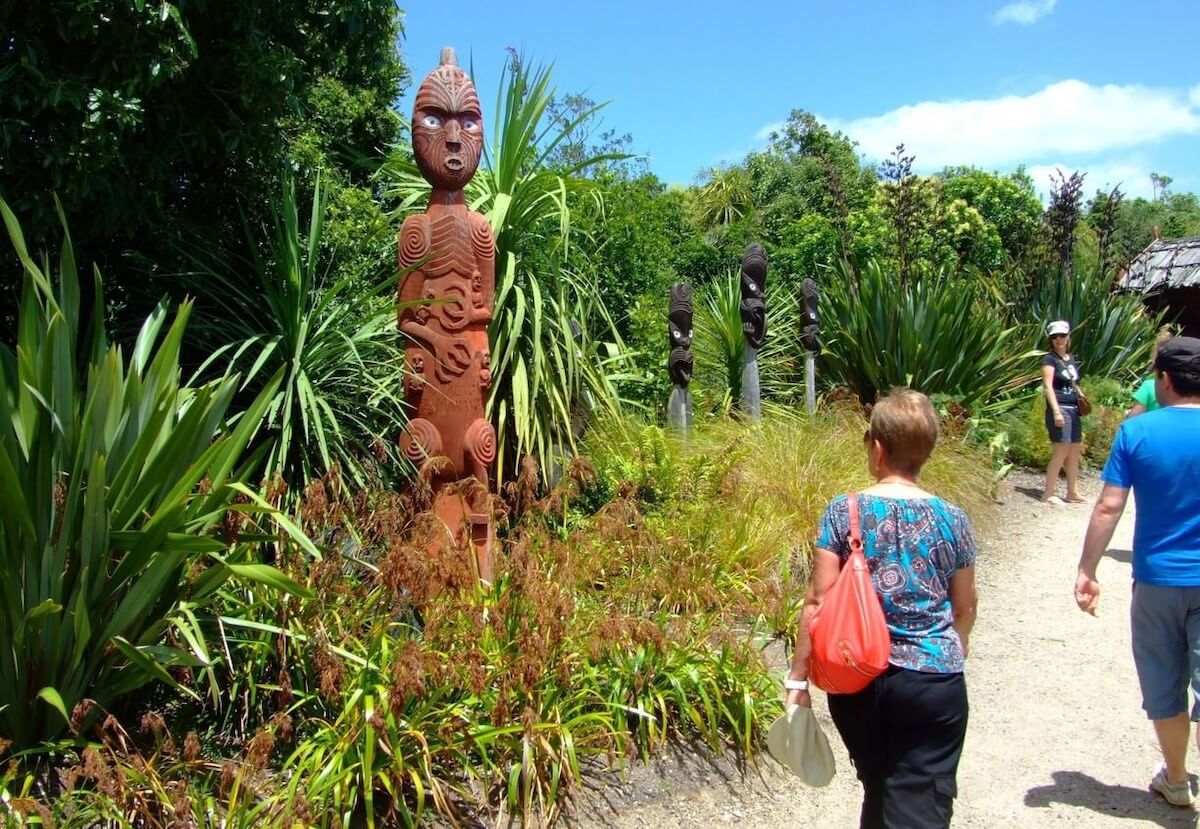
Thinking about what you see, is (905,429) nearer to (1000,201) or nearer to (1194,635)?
(1194,635)

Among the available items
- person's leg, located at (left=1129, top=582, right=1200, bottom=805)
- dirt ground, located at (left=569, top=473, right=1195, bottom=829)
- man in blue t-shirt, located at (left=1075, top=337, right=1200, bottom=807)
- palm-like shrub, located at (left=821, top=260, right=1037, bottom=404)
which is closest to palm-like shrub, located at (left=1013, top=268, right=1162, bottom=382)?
palm-like shrub, located at (left=821, top=260, right=1037, bottom=404)

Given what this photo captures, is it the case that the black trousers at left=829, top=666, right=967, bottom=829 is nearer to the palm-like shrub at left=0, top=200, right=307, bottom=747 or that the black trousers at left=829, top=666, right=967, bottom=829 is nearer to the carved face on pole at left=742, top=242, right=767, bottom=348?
the palm-like shrub at left=0, top=200, right=307, bottom=747

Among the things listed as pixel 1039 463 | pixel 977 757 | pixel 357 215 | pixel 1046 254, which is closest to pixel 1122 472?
pixel 977 757

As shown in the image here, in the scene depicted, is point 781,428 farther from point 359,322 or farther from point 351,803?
point 351,803

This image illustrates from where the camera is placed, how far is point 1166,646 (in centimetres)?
342

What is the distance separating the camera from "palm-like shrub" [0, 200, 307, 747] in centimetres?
292

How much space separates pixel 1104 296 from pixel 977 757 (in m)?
9.95

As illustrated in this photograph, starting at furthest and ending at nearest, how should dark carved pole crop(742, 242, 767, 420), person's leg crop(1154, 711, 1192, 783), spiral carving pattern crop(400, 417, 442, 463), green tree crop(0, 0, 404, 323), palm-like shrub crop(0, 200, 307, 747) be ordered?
dark carved pole crop(742, 242, 767, 420)
spiral carving pattern crop(400, 417, 442, 463)
green tree crop(0, 0, 404, 323)
person's leg crop(1154, 711, 1192, 783)
palm-like shrub crop(0, 200, 307, 747)

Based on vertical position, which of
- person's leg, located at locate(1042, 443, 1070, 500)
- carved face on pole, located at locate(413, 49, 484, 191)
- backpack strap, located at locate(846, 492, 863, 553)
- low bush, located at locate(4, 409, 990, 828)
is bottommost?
person's leg, located at locate(1042, 443, 1070, 500)

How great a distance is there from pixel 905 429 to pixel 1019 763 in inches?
92.7

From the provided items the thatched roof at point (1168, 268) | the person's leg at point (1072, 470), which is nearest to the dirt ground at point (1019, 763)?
the person's leg at point (1072, 470)

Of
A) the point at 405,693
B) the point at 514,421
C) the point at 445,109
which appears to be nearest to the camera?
the point at 405,693

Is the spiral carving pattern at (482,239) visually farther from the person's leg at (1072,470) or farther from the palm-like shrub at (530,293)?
the person's leg at (1072,470)

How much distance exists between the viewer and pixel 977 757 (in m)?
4.19
